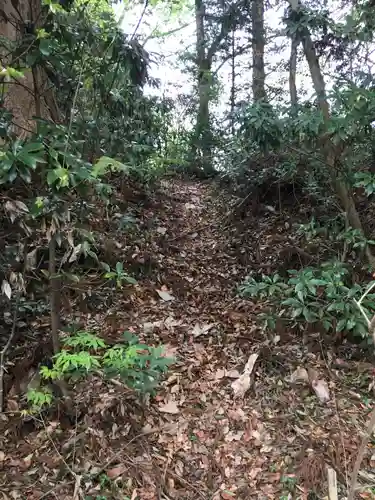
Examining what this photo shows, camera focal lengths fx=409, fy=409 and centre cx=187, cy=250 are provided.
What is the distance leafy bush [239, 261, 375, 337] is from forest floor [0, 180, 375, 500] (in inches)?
8.9

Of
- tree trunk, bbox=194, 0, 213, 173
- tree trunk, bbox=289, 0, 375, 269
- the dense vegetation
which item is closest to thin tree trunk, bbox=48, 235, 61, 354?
the dense vegetation

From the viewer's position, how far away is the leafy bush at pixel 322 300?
133 inches

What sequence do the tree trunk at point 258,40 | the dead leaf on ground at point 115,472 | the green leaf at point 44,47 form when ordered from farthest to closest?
1. the tree trunk at point 258,40
2. the dead leaf on ground at point 115,472
3. the green leaf at point 44,47

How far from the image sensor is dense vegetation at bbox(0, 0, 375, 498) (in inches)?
93.4

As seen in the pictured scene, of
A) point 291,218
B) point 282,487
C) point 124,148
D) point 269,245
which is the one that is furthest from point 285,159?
point 282,487

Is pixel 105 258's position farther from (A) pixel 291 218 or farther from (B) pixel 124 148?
(A) pixel 291 218

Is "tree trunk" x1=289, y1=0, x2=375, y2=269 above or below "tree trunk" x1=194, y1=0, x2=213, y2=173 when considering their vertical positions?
below

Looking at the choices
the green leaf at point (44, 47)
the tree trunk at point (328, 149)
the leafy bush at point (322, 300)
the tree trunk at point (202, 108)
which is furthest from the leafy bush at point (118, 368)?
the tree trunk at point (202, 108)

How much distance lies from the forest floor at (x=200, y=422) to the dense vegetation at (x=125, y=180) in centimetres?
21

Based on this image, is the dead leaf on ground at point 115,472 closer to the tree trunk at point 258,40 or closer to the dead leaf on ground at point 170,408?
the dead leaf on ground at point 170,408

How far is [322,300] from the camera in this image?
3600mm

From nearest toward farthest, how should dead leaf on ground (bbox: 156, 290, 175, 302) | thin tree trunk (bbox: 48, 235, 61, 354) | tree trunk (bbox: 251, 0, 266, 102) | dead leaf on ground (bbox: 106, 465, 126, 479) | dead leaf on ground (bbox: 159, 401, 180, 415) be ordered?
dead leaf on ground (bbox: 106, 465, 126, 479), thin tree trunk (bbox: 48, 235, 61, 354), dead leaf on ground (bbox: 159, 401, 180, 415), dead leaf on ground (bbox: 156, 290, 175, 302), tree trunk (bbox: 251, 0, 266, 102)

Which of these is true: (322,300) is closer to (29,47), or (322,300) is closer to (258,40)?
(29,47)

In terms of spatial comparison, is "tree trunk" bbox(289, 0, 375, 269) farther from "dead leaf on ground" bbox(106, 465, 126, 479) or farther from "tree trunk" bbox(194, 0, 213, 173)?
"tree trunk" bbox(194, 0, 213, 173)
